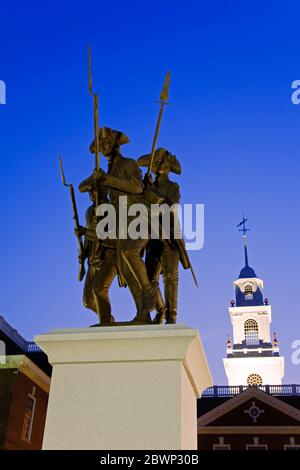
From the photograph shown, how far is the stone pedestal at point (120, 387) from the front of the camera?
3486 millimetres

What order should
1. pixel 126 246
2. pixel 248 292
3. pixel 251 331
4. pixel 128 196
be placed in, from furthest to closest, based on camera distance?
pixel 248 292
pixel 251 331
pixel 128 196
pixel 126 246

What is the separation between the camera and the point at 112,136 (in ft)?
16.0

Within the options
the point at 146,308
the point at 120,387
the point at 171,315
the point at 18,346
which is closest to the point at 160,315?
the point at 171,315

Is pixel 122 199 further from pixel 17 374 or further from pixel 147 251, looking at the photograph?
pixel 17 374

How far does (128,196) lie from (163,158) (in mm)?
1049

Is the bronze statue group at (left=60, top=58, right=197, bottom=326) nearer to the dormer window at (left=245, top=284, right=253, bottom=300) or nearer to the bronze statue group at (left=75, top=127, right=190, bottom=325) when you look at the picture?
the bronze statue group at (left=75, top=127, right=190, bottom=325)

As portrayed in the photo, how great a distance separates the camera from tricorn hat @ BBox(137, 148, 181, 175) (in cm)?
534

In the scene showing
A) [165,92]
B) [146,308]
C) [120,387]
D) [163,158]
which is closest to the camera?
[120,387]

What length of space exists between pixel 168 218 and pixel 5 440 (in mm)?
16023

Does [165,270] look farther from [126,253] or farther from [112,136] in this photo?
[112,136]

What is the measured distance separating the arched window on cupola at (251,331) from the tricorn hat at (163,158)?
152 feet

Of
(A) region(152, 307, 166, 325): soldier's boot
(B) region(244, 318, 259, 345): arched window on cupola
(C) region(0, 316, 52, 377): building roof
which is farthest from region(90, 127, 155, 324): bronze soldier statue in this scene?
(B) region(244, 318, 259, 345): arched window on cupola

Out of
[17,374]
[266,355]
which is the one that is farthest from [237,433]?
[266,355]

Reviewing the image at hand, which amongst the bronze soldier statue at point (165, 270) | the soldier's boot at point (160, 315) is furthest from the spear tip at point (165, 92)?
the soldier's boot at point (160, 315)
